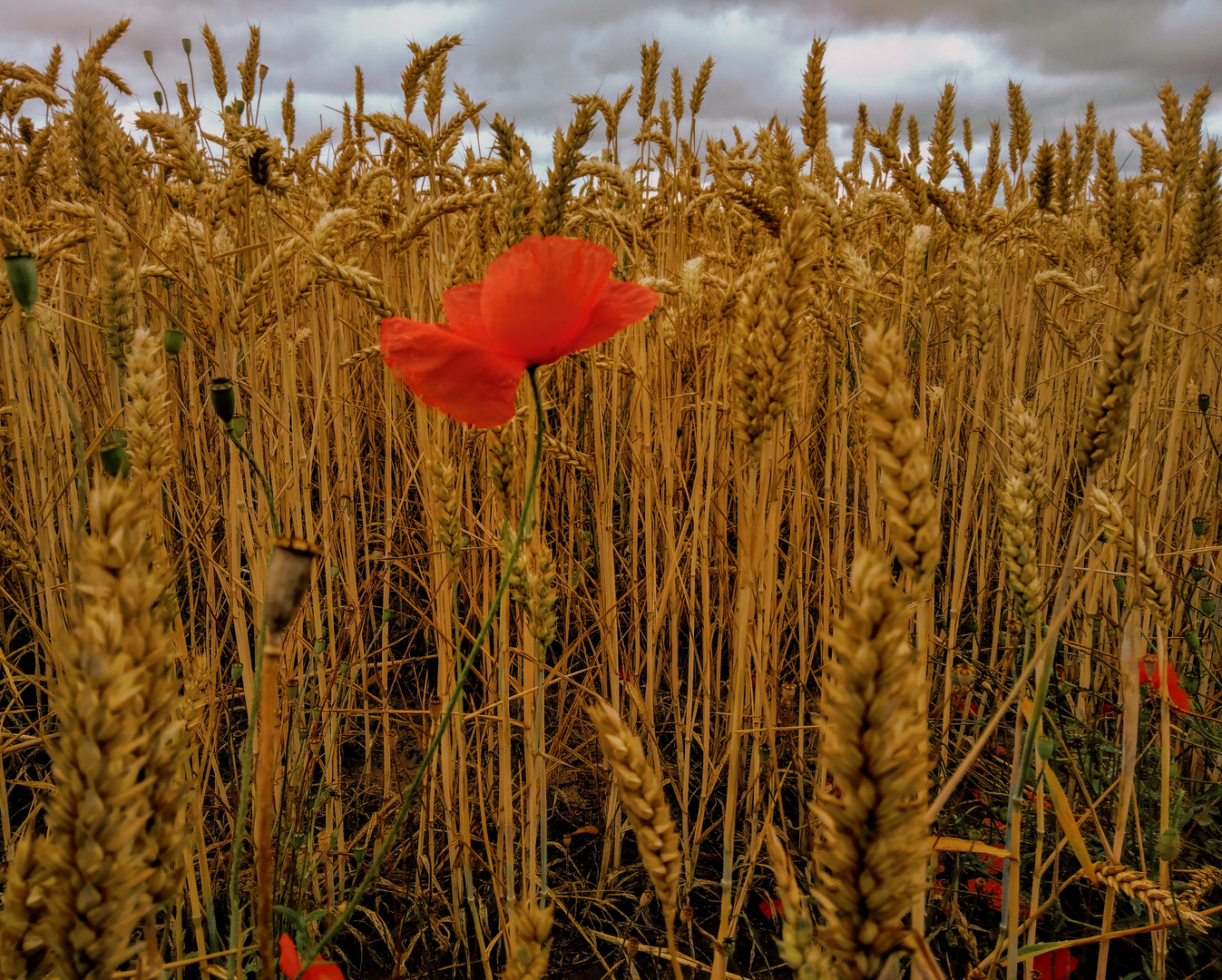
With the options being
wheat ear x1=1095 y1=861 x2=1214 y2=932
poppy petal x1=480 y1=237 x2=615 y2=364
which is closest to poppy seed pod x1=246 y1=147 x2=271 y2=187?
poppy petal x1=480 y1=237 x2=615 y2=364

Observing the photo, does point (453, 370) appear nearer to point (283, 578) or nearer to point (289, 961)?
point (283, 578)

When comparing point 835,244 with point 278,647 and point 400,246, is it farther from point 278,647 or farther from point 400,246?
point 278,647

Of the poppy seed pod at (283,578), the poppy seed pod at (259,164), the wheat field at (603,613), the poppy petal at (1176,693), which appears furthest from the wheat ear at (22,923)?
the poppy petal at (1176,693)

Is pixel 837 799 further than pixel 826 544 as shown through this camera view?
No

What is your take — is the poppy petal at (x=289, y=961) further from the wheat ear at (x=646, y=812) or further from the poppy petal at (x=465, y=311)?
the poppy petal at (x=465, y=311)

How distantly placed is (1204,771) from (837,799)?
4.45 ft

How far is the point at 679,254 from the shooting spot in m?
1.87

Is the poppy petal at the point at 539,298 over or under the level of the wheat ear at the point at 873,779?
over

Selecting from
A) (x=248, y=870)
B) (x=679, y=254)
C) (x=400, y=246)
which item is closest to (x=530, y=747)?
(x=248, y=870)

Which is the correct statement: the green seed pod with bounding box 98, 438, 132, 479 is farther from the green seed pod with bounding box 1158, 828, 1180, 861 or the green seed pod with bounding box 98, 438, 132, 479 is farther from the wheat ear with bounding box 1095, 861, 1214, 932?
the green seed pod with bounding box 1158, 828, 1180, 861

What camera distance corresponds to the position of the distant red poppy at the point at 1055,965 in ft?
3.11

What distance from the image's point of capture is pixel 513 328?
0.62 metres

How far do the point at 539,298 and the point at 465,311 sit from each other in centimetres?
14

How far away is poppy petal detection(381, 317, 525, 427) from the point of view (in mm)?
645
